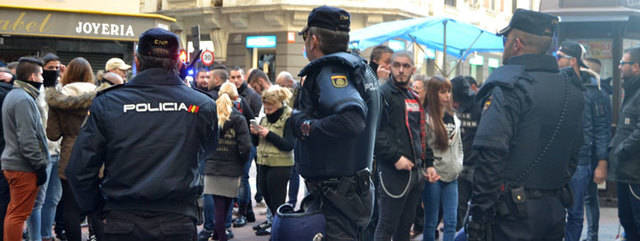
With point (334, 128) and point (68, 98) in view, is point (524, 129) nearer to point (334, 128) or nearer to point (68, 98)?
point (334, 128)

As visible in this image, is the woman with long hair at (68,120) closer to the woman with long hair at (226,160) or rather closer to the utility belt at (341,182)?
the woman with long hair at (226,160)

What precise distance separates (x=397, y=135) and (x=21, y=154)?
10.6ft

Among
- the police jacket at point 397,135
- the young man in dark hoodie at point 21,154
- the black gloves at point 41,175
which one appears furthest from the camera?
the black gloves at point 41,175

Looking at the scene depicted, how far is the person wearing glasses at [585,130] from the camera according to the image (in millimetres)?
7422

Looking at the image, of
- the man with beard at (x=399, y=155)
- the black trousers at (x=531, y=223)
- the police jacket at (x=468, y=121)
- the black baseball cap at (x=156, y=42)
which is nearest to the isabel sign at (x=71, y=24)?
the police jacket at (x=468, y=121)

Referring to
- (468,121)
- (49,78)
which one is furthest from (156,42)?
(468,121)

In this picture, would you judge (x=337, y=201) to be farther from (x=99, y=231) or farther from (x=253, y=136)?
(x=253, y=136)

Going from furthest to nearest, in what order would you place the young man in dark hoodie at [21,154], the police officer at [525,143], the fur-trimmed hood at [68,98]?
1. the fur-trimmed hood at [68,98]
2. the young man in dark hoodie at [21,154]
3. the police officer at [525,143]

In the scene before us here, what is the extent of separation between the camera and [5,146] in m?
6.55

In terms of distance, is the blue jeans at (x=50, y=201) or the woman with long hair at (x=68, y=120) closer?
the woman with long hair at (x=68, y=120)

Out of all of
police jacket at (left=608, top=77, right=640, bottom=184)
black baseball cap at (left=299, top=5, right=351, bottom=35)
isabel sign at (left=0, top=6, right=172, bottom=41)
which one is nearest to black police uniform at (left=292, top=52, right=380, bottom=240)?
black baseball cap at (left=299, top=5, right=351, bottom=35)

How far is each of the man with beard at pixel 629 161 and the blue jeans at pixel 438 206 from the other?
5.19 feet

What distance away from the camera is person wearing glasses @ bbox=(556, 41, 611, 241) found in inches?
292

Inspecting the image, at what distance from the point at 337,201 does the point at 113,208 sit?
1.19m
